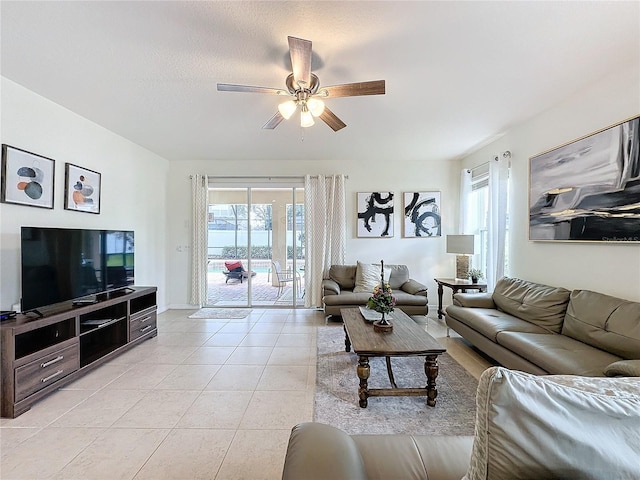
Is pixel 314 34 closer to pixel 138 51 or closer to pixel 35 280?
pixel 138 51

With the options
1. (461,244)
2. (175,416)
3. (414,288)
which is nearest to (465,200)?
(461,244)

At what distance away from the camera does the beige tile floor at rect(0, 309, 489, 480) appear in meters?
1.68

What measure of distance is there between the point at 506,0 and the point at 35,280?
13.7 feet

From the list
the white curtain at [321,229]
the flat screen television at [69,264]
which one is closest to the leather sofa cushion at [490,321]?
the white curtain at [321,229]

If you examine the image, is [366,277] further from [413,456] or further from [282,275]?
[413,456]

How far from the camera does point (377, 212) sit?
5.34 meters

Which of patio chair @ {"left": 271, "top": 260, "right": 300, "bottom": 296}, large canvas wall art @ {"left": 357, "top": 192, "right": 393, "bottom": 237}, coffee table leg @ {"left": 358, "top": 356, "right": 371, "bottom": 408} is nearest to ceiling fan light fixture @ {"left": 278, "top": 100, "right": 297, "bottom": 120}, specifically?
coffee table leg @ {"left": 358, "top": 356, "right": 371, "bottom": 408}

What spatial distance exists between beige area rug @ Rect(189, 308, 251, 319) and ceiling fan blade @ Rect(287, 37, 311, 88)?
13.0ft

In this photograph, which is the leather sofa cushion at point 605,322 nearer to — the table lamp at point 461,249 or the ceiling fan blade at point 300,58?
the table lamp at point 461,249

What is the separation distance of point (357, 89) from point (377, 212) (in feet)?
11.0

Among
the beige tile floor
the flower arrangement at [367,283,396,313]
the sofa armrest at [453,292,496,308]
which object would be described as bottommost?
the beige tile floor

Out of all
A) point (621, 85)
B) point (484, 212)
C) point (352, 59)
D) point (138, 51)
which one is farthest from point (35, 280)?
point (484, 212)

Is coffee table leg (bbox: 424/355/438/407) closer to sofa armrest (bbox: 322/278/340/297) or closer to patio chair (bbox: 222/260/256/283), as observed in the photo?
sofa armrest (bbox: 322/278/340/297)

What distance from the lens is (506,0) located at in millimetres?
1685
